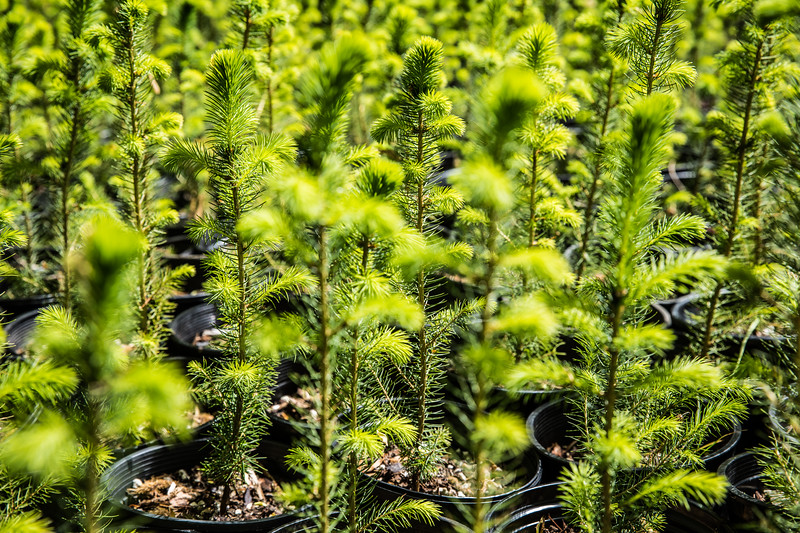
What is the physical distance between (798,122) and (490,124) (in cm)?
97

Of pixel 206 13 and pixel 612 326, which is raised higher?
pixel 206 13

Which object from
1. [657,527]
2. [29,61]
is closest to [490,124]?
[657,527]

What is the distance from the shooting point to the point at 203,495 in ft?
8.61

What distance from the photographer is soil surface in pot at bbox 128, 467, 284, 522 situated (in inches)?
98.9

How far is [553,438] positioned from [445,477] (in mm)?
657

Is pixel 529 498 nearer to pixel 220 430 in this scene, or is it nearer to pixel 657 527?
pixel 657 527

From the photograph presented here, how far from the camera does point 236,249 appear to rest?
225 centimetres

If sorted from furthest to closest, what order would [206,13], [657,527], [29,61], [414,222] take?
[206,13], [29,61], [414,222], [657,527]

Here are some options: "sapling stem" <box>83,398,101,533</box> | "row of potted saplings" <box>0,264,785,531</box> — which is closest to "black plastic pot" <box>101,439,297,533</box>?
"row of potted saplings" <box>0,264,785,531</box>

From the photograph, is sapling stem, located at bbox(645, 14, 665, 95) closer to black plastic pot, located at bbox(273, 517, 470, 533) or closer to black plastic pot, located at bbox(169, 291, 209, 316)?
black plastic pot, located at bbox(273, 517, 470, 533)

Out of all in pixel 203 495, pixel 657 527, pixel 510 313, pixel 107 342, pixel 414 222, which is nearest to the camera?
pixel 107 342

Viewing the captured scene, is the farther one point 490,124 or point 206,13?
point 206,13

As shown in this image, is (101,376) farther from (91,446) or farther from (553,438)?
(553,438)

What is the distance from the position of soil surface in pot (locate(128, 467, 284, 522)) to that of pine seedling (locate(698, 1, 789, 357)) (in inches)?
84.8
